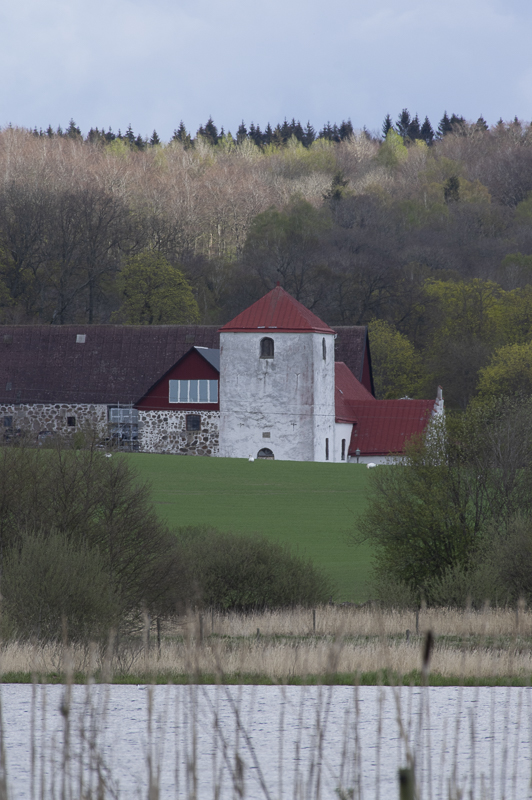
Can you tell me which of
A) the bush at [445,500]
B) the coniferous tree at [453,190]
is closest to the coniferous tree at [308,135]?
the coniferous tree at [453,190]

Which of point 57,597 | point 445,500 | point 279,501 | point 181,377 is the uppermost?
point 181,377

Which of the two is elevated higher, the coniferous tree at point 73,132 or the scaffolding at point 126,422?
the coniferous tree at point 73,132

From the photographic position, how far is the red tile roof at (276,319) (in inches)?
1978

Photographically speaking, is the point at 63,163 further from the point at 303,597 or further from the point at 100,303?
the point at 303,597

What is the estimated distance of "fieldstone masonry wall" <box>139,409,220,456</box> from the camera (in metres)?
52.0

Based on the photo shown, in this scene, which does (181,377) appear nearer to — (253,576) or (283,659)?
(253,576)

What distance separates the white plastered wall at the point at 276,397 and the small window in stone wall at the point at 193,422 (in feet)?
6.07

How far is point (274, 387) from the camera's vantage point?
5000 cm

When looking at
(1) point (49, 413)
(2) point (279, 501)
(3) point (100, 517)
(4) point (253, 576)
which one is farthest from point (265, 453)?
(3) point (100, 517)

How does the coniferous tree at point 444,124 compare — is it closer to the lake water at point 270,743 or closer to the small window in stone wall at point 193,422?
the small window in stone wall at point 193,422

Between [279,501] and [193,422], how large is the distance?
595 inches

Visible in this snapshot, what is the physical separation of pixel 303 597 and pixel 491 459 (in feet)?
18.7

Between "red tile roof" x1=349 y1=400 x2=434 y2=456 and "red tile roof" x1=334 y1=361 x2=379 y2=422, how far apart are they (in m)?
0.42

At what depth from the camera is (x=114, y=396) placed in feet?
177
